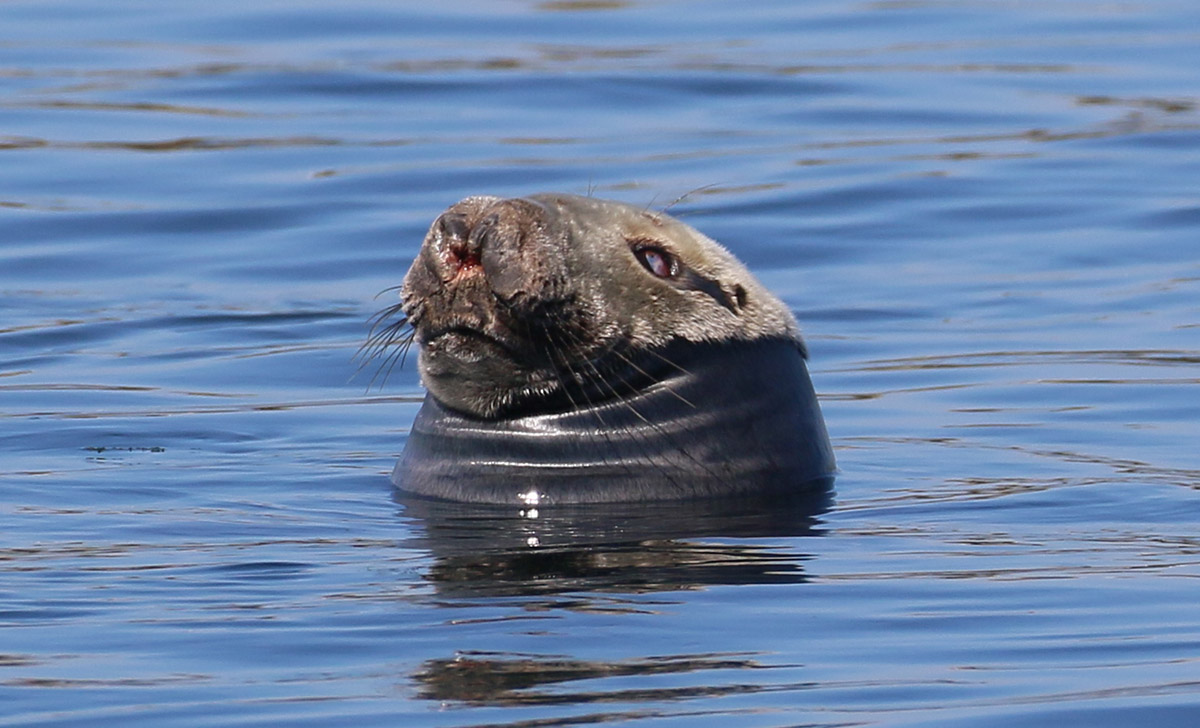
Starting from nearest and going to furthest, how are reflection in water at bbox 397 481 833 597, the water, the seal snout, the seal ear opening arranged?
the water, reflection in water at bbox 397 481 833 597, the seal snout, the seal ear opening

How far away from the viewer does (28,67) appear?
848 inches

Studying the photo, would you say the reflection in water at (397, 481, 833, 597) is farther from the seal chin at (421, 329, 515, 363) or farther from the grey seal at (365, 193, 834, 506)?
the seal chin at (421, 329, 515, 363)

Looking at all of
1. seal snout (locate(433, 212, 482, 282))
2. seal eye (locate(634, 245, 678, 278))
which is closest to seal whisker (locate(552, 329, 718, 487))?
seal eye (locate(634, 245, 678, 278))

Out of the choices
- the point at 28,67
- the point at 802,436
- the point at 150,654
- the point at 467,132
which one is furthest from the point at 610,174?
the point at 150,654

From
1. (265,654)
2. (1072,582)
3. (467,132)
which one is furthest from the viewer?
(467,132)

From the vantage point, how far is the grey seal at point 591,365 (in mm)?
8156

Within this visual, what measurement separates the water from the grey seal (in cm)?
27

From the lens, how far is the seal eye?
8.66 meters

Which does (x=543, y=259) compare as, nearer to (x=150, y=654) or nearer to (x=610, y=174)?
(x=150, y=654)

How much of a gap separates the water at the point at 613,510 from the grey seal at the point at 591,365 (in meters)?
0.27

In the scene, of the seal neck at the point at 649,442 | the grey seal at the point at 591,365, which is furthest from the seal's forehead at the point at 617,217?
the seal neck at the point at 649,442

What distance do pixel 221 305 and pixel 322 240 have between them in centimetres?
179

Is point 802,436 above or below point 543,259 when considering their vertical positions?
below

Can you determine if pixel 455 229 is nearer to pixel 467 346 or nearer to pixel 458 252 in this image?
pixel 458 252
